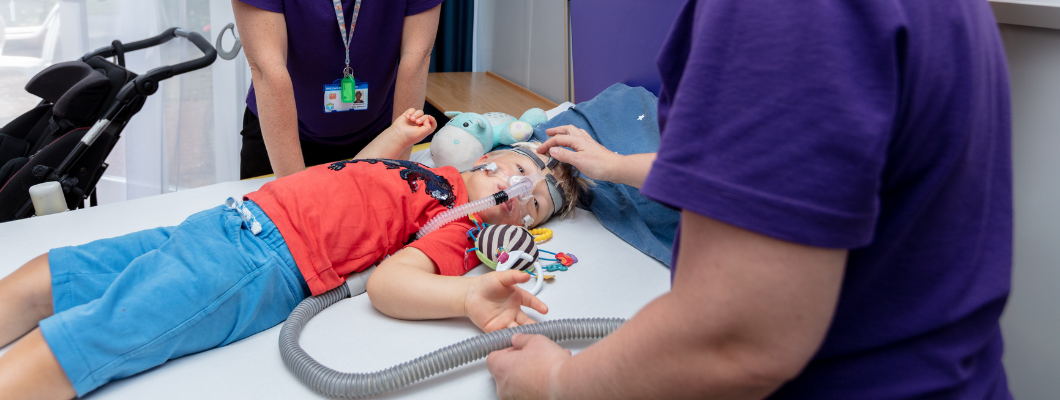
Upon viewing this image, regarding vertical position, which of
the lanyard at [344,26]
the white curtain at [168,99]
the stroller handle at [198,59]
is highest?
the lanyard at [344,26]

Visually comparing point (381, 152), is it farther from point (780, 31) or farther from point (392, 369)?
point (780, 31)

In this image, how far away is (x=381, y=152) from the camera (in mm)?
1703

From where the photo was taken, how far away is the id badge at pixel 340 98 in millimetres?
1776

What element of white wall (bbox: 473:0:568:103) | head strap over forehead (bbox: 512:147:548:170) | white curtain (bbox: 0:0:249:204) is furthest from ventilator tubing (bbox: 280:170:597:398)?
white curtain (bbox: 0:0:249:204)

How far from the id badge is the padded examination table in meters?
0.33

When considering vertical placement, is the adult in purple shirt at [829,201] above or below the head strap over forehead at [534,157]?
above

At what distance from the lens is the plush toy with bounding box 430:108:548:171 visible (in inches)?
72.0

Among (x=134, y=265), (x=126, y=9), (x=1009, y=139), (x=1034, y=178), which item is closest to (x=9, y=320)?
(x=134, y=265)

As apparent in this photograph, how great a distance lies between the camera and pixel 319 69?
5.77 ft

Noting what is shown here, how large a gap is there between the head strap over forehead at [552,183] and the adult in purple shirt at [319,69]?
43cm

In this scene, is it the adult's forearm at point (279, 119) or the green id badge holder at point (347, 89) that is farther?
the green id badge holder at point (347, 89)

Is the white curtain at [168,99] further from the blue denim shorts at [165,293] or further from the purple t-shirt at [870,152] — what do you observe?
the purple t-shirt at [870,152]

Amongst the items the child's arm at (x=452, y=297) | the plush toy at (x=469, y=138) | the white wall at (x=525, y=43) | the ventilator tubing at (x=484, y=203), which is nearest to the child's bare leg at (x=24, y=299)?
the child's arm at (x=452, y=297)

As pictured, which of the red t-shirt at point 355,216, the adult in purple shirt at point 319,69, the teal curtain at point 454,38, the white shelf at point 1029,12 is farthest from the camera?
the teal curtain at point 454,38
